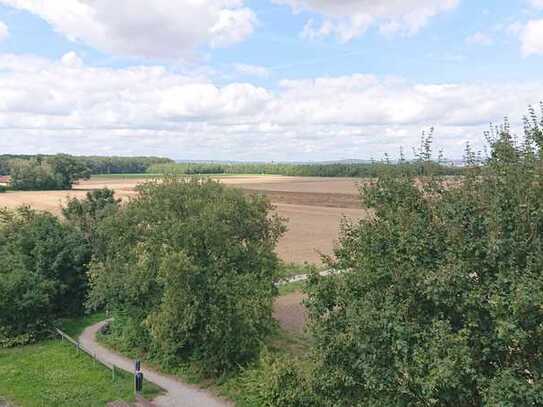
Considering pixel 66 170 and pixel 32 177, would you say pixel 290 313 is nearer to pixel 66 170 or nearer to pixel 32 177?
pixel 32 177

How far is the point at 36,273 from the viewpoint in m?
35.8

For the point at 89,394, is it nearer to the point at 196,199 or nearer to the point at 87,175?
the point at 196,199

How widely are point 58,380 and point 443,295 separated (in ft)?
72.0

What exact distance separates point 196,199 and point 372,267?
16.6 m

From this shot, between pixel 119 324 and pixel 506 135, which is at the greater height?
pixel 506 135

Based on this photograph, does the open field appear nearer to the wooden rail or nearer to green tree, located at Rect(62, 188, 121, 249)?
green tree, located at Rect(62, 188, 121, 249)

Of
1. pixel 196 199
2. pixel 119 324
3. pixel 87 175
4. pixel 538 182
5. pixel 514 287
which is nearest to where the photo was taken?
pixel 514 287

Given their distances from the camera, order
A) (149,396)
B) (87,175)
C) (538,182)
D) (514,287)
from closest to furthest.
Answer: (514,287), (538,182), (149,396), (87,175)

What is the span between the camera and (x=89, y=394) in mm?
23859

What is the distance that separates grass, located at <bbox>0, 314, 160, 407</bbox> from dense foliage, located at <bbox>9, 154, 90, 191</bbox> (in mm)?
111676

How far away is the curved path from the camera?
894 inches

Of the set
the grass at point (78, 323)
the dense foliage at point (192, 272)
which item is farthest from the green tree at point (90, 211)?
the dense foliage at point (192, 272)

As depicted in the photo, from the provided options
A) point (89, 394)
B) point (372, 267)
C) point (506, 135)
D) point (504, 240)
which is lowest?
point (89, 394)

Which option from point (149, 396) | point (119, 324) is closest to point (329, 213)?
point (119, 324)
